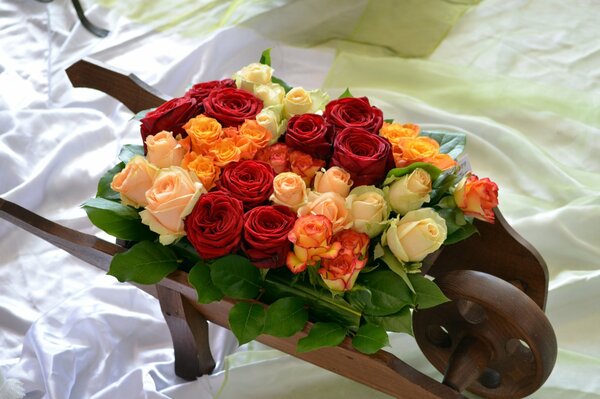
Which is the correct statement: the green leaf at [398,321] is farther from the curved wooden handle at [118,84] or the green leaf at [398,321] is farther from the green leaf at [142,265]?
A: the curved wooden handle at [118,84]

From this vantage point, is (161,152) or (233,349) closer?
(161,152)

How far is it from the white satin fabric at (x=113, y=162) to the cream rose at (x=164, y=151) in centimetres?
39

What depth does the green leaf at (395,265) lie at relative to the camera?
0.82 meters

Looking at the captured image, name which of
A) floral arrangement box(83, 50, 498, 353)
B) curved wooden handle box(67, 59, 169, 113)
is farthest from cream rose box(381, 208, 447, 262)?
curved wooden handle box(67, 59, 169, 113)

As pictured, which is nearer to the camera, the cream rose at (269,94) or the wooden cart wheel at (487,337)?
the wooden cart wheel at (487,337)

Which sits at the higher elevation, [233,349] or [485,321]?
[485,321]

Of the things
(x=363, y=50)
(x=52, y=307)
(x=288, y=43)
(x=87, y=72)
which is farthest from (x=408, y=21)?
(x=52, y=307)

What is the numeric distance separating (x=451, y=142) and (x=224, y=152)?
330mm

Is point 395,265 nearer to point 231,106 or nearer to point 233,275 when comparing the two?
point 233,275

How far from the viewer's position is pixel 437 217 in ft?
2.72

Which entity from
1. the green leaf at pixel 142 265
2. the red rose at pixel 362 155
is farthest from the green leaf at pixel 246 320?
the red rose at pixel 362 155

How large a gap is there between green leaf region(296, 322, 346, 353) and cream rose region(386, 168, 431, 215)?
168mm

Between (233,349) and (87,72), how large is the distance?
21.5 inches

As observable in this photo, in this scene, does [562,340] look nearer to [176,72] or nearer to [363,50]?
[363,50]
